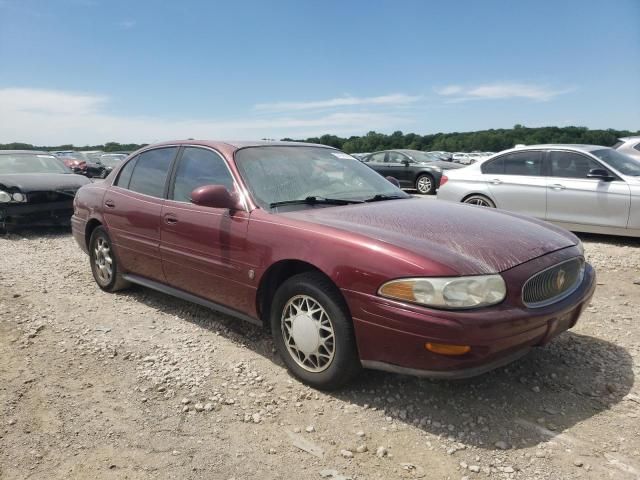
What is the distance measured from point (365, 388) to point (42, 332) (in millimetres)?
2721

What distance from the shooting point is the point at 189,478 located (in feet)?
7.53

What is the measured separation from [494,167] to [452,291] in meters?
6.22

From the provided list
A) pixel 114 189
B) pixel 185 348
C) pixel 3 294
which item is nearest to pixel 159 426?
pixel 185 348

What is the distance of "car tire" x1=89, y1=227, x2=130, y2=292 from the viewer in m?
4.88

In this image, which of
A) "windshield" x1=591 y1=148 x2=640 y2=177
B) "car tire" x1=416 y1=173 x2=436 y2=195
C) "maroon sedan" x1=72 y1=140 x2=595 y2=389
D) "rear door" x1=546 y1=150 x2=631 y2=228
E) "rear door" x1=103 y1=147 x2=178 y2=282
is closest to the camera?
"maroon sedan" x1=72 y1=140 x2=595 y2=389

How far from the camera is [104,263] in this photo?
5.04m

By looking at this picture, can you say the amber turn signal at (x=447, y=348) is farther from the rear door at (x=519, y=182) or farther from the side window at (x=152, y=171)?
the rear door at (x=519, y=182)

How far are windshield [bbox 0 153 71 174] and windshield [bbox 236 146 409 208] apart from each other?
7.09 meters

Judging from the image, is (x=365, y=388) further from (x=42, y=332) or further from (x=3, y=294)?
(x=3, y=294)

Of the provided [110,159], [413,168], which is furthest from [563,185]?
[110,159]

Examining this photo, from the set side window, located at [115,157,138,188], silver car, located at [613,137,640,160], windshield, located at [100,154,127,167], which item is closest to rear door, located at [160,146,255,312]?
side window, located at [115,157,138,188]

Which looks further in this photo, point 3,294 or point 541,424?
point 3,294

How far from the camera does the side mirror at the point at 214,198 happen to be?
10.9 ft

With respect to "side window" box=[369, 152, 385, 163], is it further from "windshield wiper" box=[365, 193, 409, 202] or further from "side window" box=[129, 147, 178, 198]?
"windshield wiper" box=[365, 193, 409, 202]
